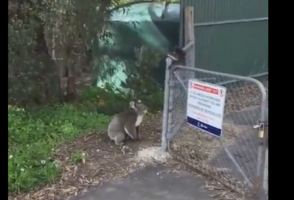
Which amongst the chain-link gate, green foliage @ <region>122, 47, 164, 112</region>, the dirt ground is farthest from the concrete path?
green foliage @ <region>122, 47, 164, 112</region>

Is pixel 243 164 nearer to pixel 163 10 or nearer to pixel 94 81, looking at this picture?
pixel 94 81

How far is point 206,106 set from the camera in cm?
553

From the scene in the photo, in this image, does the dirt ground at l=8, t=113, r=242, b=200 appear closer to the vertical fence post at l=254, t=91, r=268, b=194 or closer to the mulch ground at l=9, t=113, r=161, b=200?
the mulch ground at l=9, t=113, r=161, b=200

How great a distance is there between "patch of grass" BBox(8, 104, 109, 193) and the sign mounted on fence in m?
1.53

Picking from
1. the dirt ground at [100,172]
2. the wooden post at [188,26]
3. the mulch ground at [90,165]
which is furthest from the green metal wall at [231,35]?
the dirt ground at [100,172]

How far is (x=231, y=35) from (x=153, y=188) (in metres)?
5.88

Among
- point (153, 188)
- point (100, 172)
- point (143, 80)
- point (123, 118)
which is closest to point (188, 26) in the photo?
point (143, 80)

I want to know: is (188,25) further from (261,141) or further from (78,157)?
(261,141)

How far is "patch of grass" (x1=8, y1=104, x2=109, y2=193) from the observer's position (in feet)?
18.3

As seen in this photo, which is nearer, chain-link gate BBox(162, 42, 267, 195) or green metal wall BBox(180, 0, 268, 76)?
chain-link gate BBox(162, 42, 267, 195)

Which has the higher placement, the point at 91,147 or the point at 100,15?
the point at 100,15

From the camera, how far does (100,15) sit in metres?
7.94
